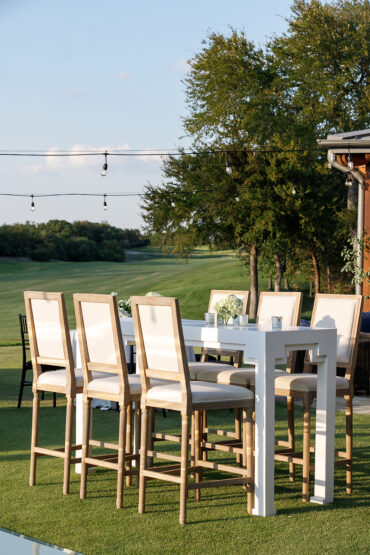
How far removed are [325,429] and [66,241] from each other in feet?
137

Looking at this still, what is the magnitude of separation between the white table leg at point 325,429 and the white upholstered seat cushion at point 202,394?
45cm

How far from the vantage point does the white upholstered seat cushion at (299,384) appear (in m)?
4.83

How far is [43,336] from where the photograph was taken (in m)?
5.09

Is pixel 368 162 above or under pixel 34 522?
above

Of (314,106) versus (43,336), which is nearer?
(43,336)

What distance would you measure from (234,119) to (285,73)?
7.14 ft

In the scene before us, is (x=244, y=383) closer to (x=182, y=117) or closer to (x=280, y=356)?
(x=280, y=356)

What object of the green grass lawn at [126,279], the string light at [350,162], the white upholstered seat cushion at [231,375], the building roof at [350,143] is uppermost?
the building roof at [350,143]

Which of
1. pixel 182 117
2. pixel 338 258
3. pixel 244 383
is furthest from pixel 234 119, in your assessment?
pixel 244 383

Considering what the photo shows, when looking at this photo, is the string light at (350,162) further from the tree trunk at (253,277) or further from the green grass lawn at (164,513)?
the tree trunk at (253,277)

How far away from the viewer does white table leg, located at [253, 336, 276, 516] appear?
4359mm

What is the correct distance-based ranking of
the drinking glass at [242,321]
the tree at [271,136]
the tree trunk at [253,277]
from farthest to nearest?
the tree trunk at [253,277], the tree at [271,136], the drinking glass at [242,321]

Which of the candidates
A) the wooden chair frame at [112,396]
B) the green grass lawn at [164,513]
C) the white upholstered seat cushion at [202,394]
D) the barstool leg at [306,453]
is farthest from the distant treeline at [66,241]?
the white upholstered seat cushion at [202,394]

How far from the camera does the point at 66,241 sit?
4550cm
